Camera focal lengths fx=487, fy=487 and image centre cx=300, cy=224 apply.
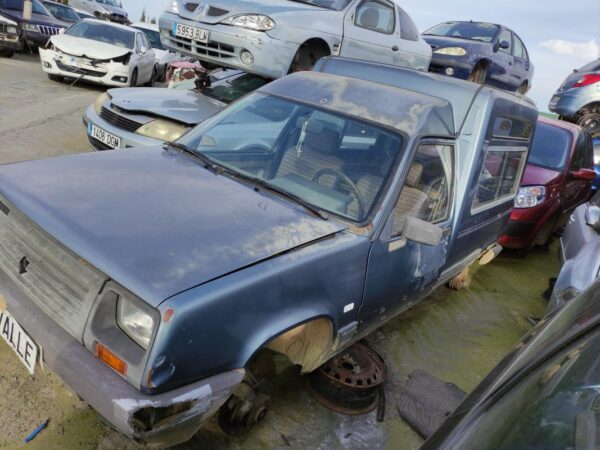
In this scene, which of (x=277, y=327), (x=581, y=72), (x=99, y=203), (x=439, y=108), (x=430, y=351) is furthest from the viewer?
(x=581, y=72)

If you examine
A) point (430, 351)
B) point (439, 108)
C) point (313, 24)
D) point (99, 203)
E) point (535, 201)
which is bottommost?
point (430, 351)

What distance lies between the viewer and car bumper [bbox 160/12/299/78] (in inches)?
216

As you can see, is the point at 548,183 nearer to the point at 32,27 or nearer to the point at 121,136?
the point at 121,136

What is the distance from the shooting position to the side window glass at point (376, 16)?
6484mm

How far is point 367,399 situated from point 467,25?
29.9 ft

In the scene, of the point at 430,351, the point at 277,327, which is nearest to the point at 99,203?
the point at 277,327

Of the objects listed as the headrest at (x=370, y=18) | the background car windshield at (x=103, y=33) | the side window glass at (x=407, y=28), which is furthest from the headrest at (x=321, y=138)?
the background car windshield at (x=103, y=33)

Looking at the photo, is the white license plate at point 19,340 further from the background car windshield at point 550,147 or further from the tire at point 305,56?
the background car windshield at point 550,147

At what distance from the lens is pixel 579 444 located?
1.14 meters

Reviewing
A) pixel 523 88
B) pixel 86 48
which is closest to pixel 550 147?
pixel 523 88

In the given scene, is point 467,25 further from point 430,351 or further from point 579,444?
point 579,444

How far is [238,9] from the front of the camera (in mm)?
5578

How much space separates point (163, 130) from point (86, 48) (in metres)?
5.82

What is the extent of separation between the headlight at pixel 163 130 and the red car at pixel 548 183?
11.7 feet
